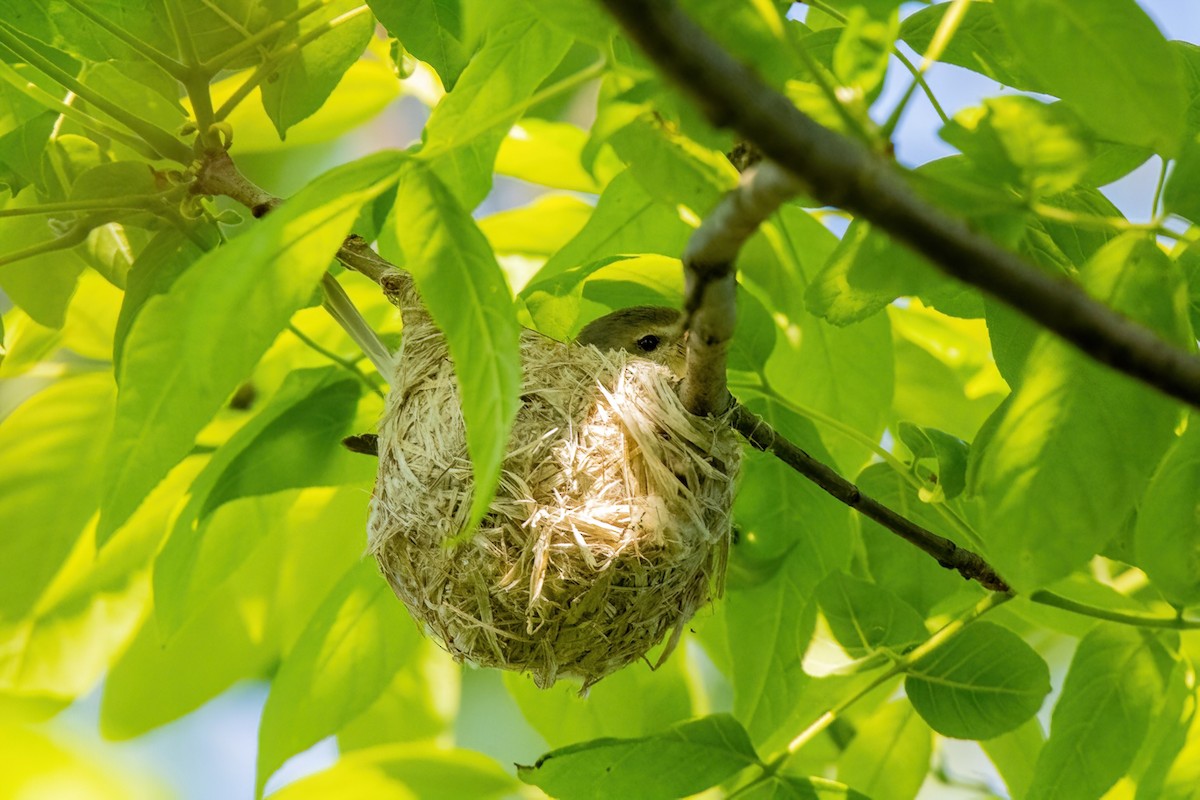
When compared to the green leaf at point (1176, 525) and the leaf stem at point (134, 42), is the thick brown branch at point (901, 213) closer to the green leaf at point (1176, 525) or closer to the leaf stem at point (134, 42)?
the green leaf at point (1176, 525)

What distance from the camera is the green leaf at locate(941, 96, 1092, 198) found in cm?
138

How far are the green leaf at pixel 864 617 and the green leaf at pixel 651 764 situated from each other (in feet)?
0.95

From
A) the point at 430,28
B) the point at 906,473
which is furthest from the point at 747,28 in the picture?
the point at 906,473

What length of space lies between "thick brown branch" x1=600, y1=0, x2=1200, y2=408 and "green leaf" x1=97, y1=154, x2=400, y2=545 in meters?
0.70

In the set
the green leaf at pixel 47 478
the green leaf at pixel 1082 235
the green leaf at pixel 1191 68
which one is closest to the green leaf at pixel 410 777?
the green leaf at pixel 47 478

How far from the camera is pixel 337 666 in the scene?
101 inches

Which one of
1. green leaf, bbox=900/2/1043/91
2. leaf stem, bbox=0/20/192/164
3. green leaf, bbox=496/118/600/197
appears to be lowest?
leaf stem, bbox=0/20/192/164

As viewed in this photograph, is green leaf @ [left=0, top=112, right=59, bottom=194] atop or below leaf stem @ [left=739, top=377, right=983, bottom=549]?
atop

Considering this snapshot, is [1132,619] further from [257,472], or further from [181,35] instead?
[181,35]

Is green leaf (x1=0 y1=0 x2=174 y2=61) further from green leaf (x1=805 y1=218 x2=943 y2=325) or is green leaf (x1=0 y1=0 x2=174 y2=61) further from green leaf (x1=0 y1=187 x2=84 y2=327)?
green leaf (x1=805 y1=218 x2=943 y2=325)

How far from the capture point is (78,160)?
2.50 meters

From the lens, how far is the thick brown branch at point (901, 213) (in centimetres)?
97

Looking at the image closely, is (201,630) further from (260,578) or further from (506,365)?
(506,365)

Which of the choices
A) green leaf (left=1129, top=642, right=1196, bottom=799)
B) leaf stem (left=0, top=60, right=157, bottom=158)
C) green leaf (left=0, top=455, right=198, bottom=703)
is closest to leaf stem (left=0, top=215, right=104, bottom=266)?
leaf stem (left=0, top=60, right=157, bottom=158)
